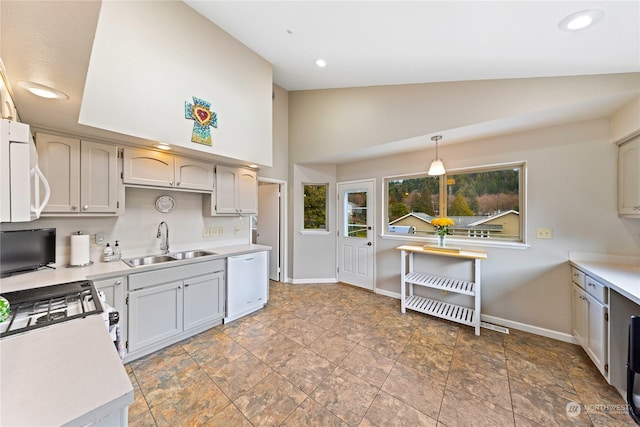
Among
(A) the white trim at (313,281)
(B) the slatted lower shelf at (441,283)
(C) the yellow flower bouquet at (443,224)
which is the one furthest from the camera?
(A) the white trim at (313,281)

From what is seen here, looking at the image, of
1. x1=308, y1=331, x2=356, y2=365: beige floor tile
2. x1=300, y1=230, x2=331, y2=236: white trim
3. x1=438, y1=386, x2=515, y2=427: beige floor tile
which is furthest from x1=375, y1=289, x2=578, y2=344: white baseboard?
x1=300, y1=230, x2=331, y2=236: white trim

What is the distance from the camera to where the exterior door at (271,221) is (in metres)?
4.58

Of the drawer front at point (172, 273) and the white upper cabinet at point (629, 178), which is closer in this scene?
the white upper cabinet at point (629, 178)

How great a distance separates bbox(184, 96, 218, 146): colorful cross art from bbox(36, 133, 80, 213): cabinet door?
97 centimetres

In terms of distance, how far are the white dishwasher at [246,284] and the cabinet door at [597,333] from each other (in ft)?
11.1

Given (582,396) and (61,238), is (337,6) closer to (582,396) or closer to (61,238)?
(61,238)

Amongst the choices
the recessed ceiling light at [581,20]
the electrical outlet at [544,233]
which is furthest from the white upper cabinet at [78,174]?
the electrical outlet at [544,233]

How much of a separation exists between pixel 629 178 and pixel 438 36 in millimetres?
2190

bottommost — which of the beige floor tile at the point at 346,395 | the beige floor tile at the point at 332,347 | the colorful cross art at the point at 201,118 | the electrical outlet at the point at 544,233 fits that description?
the beige floor tile at the point at 346,395

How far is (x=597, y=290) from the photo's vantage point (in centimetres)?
196

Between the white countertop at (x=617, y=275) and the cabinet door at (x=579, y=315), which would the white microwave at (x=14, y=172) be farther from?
the cabinet door at (x=579, y=315)

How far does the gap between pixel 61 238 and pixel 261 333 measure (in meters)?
2.18

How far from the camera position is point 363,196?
422cm

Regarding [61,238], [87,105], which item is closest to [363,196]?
[87,105]
